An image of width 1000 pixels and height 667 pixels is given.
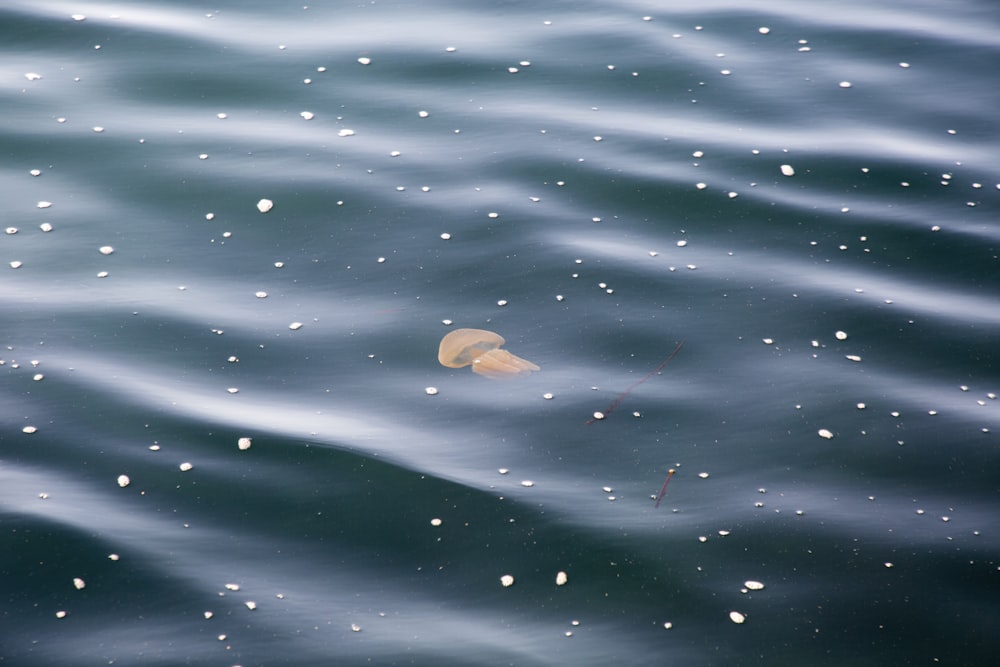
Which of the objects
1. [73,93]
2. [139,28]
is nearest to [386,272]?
[73,93]

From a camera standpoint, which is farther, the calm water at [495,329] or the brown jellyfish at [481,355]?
the brown jellyfish at [481,355]

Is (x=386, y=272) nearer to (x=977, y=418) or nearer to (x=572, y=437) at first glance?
(x=572, y=437)

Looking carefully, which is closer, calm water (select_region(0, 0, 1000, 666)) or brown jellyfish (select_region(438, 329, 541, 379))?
calm water (select_region(0, 0, 1000, 666))

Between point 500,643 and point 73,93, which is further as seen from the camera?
point 73,93
